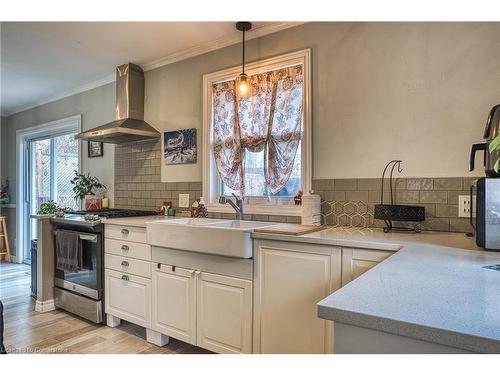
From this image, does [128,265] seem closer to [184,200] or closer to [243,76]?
[184,200]

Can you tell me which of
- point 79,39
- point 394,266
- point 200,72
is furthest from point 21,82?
point 394,266

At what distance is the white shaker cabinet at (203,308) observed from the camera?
2.03 meters

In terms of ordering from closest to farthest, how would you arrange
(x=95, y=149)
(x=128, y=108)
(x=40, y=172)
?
(x=128, y=108)
(x=95, y=149)
(x=40, y=172)

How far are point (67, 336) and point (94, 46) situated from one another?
2.42 m

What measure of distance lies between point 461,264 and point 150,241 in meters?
1.90

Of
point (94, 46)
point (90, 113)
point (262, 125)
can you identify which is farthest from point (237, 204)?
point (90, 113)

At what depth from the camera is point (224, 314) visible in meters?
2.10

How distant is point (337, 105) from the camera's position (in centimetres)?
231

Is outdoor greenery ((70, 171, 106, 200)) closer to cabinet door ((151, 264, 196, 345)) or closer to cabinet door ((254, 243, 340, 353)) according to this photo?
cabinet door ((151, 264, 196, 345))

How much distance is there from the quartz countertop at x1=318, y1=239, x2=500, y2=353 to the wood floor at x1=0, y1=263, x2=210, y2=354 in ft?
5.92

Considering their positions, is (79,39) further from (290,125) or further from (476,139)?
(476,139)

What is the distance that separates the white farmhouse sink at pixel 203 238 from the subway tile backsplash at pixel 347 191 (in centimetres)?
62

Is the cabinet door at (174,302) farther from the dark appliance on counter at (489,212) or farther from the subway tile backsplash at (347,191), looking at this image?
the dark appliance on counter at (489,212)

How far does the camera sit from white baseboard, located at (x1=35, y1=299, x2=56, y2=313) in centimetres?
317
